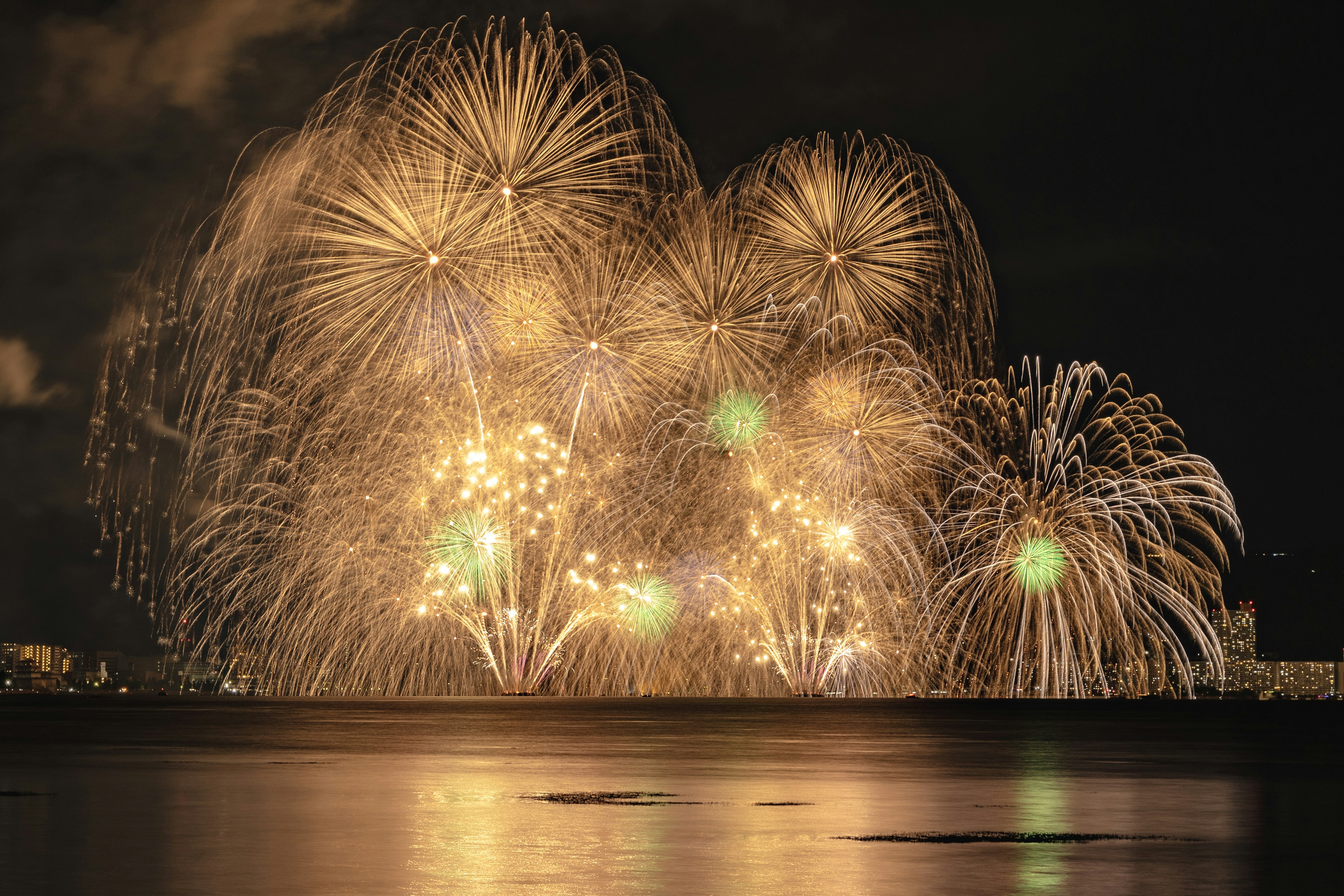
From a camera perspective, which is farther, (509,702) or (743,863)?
(509,702)

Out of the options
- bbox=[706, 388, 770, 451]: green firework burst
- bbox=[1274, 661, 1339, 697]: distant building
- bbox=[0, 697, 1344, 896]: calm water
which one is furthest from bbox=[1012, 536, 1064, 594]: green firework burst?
bbox=[1274, 661, 1339, 697]: distant building

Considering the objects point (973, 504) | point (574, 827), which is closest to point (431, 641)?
point (973, 504)

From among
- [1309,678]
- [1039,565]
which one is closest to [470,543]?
[1039,565]

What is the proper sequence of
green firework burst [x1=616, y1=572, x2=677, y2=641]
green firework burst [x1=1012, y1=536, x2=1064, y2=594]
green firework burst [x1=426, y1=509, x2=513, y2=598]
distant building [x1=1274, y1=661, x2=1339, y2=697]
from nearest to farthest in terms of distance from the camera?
1. green firework burst [x1=426, y1=509, x2=513, y2=598]
2. green firework burst [x1=616, y1=572, x2=677, y2=641]
3. green firework burst [x1=1012, y1=536, x2=1064, y2=594]
4. distant building [x1=1274, y1=661, x2=1339, y2=697]

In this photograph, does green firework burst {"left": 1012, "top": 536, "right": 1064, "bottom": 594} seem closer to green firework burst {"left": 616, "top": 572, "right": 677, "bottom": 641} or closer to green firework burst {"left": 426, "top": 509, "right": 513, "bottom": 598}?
green firework burst {"left": 616, "top": 572, "right": 677, "bottom": 641}

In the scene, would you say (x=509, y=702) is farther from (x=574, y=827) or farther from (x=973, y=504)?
(x=574, y=827)

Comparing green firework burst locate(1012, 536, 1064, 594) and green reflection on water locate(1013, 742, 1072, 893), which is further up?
green firework burst locate(1012, 536, 1064, 594)
